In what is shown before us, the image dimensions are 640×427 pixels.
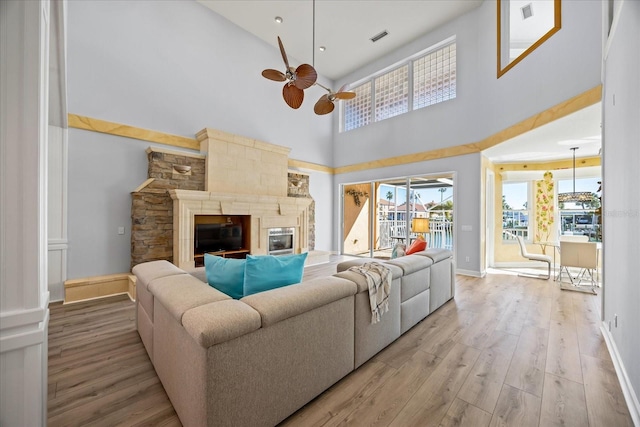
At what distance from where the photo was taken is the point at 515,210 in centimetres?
684

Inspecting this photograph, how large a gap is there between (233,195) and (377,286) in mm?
3851

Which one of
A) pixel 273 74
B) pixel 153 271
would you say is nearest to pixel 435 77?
pixel 273 74

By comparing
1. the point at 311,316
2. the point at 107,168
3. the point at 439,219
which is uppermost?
the point at 107,168

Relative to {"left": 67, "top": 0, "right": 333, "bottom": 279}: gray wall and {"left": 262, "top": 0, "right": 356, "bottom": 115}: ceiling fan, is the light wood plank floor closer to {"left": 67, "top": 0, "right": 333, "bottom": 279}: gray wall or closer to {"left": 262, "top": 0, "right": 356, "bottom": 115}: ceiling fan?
{"left": 67, "top": 0, "right": 333, "bottom": 279}: gray wall

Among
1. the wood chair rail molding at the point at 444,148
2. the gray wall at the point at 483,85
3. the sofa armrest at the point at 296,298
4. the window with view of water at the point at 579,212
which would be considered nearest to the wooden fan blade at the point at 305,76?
the sofa armrest at the point at 296,298

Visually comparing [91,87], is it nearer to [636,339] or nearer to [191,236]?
[191,236]

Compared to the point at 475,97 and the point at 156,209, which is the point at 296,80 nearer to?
the point at 156,209

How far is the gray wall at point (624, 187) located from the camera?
1732mm

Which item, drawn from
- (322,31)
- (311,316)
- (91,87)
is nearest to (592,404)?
(311,316)

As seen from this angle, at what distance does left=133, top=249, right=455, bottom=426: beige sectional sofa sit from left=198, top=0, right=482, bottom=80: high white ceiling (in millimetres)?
5542

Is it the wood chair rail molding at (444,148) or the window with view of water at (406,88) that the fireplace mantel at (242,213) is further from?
the window with view of water at (406,88)

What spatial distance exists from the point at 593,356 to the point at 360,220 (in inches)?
229

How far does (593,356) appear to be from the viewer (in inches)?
93.1

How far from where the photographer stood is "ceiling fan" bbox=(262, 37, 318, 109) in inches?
127
